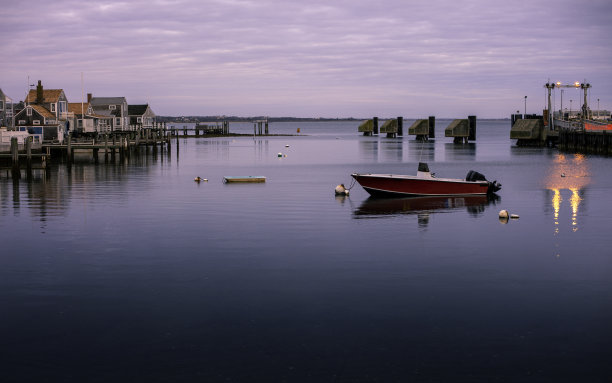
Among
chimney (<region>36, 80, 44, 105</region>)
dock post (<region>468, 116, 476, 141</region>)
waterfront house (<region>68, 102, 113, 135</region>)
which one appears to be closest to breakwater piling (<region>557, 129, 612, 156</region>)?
dock post (<region>468, 116, 476, 141</region>)

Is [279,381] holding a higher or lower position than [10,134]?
lower

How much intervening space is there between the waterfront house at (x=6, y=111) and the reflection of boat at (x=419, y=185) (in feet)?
196

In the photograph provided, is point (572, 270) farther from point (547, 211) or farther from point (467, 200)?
point (467, 200)

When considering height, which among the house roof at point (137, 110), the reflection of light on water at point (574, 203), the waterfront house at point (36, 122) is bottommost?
the reflection of light on water at point (574, 203)

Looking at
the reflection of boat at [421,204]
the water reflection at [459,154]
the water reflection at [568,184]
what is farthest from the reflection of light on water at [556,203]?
the water reflection at [459,154]

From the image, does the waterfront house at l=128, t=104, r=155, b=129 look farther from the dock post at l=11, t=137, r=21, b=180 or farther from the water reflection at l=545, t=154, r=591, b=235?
the water reflection at l=545, t=154, r=591, b=235

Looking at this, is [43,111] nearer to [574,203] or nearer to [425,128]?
[574,203]

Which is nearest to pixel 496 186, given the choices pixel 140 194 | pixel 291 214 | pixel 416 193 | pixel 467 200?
pixel 467 200

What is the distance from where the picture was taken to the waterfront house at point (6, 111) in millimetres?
83438

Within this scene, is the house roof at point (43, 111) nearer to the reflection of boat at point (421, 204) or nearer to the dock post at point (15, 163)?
the dock post at point (15, 163)

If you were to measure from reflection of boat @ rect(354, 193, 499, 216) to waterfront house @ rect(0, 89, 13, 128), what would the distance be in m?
61.4

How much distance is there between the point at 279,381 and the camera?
477 inches

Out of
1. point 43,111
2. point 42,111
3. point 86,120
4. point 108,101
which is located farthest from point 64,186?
point 108,101

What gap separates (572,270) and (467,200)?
19512 millimetres
